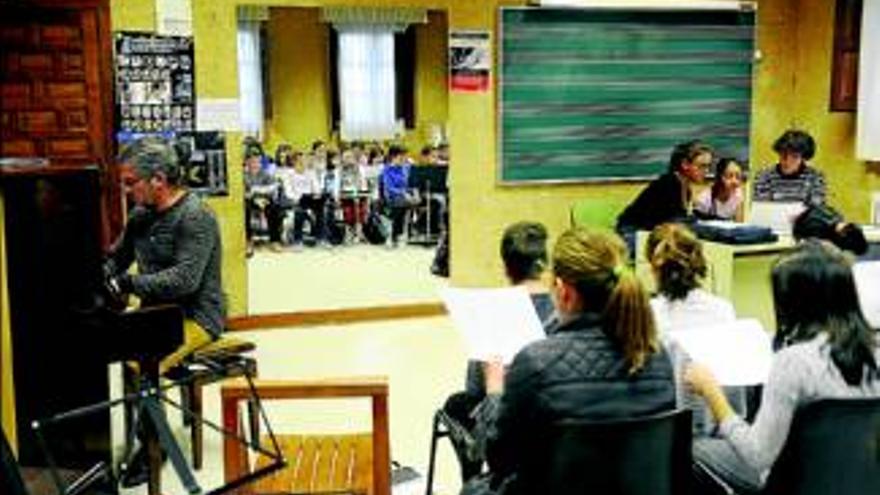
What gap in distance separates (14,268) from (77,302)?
23 cm

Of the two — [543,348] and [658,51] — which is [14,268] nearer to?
[543,348]

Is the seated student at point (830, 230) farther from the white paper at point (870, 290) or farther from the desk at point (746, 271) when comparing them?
the white paper at point (870, 290)

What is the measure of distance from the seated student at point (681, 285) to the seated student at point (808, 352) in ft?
1.78

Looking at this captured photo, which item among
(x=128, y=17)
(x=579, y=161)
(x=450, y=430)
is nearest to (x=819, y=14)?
(x=579, y=161)

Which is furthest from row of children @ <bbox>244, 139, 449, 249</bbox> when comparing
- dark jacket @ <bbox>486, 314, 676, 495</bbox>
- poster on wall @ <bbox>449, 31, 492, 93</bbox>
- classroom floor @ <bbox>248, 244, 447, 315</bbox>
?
dark jacket @ <bbox>486, 314, 676, 495</bbox>

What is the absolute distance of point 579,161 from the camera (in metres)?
7.12

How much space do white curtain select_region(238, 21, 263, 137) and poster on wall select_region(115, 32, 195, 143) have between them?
4.94 meters

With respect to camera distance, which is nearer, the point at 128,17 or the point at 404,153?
the point at 128,17

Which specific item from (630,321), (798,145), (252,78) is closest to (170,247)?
(630,321)

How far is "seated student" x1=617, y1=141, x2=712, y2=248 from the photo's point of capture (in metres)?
5.65

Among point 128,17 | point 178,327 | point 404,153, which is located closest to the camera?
point 178,327

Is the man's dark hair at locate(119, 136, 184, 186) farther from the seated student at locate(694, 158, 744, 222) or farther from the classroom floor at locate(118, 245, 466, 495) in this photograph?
the seated student at locate(694, 158, 744, 222)

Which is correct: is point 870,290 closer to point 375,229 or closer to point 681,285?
point 681,285

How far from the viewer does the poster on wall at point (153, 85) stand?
6.10 metres
